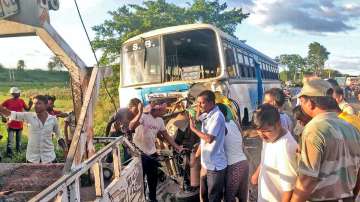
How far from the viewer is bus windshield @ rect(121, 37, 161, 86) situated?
1011cm

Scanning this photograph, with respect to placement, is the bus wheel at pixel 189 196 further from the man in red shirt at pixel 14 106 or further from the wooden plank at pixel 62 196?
the man in red shirt at pixel 14 106

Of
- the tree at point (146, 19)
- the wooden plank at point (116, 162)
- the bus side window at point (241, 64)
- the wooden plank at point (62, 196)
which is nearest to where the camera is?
the wooden plank at point (62, 196)

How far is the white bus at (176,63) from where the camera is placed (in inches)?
383

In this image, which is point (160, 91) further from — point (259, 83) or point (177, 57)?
point (259, 83)

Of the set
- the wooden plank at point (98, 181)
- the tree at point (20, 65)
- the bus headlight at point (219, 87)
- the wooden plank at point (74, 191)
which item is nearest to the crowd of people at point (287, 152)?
the wooden plank at point (98, 181)

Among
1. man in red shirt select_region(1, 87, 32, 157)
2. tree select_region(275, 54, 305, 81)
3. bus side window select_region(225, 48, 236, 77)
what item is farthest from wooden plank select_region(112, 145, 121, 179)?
tree select_region(275, 54, 305, 81)

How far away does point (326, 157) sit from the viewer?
283cm

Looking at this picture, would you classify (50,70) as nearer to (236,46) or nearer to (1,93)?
(1,93)

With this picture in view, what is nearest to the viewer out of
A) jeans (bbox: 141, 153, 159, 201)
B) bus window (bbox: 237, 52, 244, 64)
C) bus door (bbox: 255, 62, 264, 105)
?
jeans (bbox: 141, 153, 159, 201)

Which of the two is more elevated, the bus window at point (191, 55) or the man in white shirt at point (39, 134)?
the bus window at point (191, 55)

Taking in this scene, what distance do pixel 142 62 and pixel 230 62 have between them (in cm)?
233

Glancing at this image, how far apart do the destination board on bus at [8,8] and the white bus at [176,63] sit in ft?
20.2

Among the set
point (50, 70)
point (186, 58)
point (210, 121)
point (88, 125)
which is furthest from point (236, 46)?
point (50, 70)

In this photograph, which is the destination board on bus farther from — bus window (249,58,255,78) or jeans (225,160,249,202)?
bus window (249,58,255,78)
